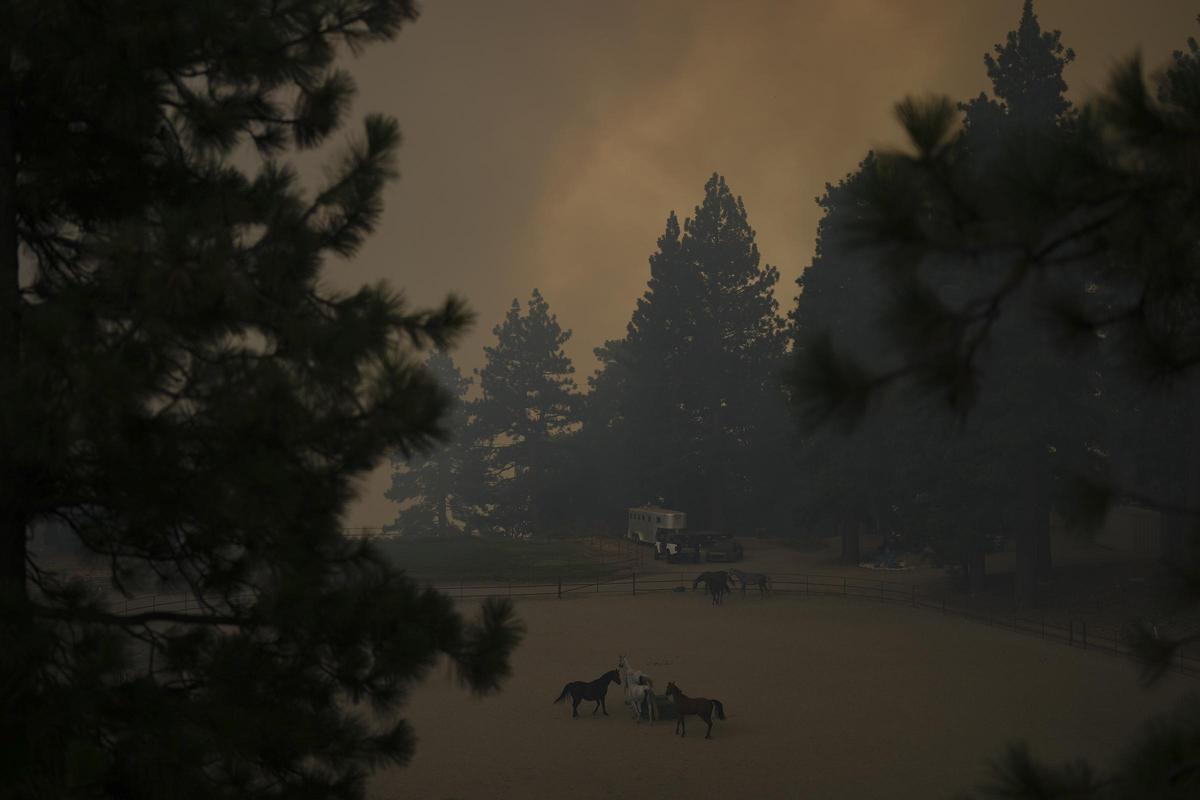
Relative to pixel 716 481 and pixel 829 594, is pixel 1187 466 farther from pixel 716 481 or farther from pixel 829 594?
pixel 716 481

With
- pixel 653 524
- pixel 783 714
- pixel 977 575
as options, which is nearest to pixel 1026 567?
pixel 977 575

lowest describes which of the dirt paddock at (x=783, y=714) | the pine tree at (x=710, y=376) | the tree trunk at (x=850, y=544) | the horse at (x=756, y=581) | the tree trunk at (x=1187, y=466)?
the dirt paddock at (x=783, y=714)

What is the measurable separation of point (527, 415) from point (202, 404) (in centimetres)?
5407

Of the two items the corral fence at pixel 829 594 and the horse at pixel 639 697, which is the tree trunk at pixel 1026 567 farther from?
the horse at pixel 639 697

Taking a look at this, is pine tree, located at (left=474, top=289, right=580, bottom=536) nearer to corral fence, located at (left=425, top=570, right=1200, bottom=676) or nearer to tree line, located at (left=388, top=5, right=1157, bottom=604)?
tree line, located at (left=388, top=5, right=1157, bottom=604)

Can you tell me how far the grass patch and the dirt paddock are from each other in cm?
1183

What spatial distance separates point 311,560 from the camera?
8.09 metres

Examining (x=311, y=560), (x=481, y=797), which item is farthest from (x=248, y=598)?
(x=481, y=797)

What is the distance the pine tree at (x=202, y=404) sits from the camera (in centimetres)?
686

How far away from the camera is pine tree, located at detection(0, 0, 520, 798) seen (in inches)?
270

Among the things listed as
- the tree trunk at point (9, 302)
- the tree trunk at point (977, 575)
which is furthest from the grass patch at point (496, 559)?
the tree trunk at point (9, 302)

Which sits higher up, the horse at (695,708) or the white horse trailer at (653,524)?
the white horse trailer at (653,524)

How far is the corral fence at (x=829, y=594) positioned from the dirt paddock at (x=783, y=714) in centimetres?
124

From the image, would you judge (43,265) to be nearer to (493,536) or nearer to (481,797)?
(481,797)
